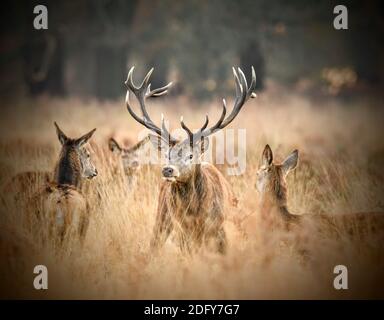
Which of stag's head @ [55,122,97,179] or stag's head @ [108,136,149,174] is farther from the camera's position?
stag's head @ [108,136,149,174]

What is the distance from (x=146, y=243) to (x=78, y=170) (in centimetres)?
100

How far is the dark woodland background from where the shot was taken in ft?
32.1

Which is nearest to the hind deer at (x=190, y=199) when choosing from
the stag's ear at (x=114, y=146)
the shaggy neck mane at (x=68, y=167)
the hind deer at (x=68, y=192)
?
the hind deer at (x=68, y=192)

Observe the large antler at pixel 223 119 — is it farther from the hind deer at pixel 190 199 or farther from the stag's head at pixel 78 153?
the stag's head at pixel 78 153

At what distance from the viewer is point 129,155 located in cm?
830

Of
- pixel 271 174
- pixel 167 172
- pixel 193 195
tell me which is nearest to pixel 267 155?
pixel 271 174

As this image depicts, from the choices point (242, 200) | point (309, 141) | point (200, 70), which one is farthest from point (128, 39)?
point (242, 200)

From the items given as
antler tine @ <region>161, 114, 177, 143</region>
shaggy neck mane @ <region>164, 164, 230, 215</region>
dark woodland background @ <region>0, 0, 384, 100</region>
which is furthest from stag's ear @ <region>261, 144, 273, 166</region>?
dark woodland background @ <region>0, 0, 384, 100</region>

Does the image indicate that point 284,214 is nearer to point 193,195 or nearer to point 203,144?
point 193,195

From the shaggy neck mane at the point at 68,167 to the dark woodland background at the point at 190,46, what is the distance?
2.53 meters

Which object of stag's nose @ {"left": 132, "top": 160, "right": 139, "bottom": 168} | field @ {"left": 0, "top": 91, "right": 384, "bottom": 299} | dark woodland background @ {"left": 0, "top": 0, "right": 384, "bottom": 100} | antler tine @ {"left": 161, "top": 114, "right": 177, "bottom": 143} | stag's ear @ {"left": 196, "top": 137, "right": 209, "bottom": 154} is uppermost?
dark woodland background @ {"left": 0, "top": 0, "right": 384, "bottom": 100}

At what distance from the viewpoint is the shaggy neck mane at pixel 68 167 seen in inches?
297

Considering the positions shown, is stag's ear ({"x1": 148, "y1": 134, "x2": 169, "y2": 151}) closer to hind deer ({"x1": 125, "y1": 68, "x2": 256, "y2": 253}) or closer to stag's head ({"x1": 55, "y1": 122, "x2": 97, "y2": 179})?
hind deer ({"x1": 125, "y1": 68, "x2": 256, "y2": 253})

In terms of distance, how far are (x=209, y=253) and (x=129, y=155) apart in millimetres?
1682
